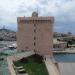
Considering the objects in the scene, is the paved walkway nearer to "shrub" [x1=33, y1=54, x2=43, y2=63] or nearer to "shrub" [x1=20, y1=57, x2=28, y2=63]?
"shrub" [x1=33, y1=54, x2=43, y2=63]

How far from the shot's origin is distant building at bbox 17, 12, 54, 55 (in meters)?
44.8

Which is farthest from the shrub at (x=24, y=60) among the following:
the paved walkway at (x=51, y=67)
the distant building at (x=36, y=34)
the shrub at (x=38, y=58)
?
the distant building at (x=36, y=34)

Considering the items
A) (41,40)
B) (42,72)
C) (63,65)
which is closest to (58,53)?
(41,40)

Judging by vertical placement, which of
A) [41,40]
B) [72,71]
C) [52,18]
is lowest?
[72,71]

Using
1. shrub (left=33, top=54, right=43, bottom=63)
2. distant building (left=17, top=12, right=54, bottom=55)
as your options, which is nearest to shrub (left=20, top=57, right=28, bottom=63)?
shrub (left=33, top=54, right=43, bottom=63)

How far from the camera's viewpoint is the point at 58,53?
192 feet

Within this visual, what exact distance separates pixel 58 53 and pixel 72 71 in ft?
71.9

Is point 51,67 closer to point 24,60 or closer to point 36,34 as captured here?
point 24,60

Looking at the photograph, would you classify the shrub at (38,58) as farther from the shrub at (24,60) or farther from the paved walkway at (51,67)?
the shrub at (24,60)

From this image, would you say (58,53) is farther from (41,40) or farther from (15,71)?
(15,71)

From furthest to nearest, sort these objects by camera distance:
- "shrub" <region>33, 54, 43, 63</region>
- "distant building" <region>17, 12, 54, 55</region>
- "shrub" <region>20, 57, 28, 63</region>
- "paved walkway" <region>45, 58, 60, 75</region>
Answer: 1. "distant building" <region>17, 12, 54, 55</region>
2. "shrub" <region>33, 54, 43, 63</region>
3. "shrub" <region>20, 57, 28, 63</region>
4. "paved walkway" <region>45, 58, 60, 75</region>

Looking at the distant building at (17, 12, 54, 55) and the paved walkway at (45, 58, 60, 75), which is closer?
the paved walkway at (45, 58, 60, 75)

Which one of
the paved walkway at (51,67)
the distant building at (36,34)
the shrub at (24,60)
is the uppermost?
the distant building at (36,34)

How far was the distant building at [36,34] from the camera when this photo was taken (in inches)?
1764
